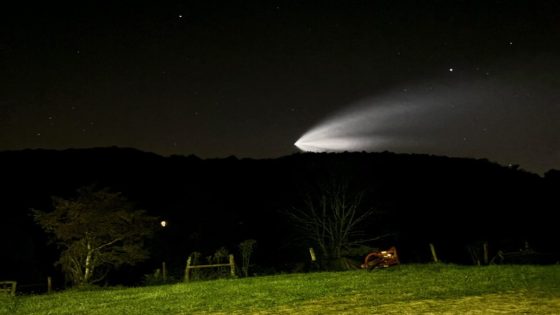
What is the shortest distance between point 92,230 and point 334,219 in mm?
14799

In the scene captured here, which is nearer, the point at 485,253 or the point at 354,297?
the point at 354,297

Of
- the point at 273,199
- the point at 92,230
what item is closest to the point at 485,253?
the point at 92,230

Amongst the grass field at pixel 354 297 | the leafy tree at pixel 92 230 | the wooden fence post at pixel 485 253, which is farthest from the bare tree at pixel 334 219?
the grass field at pixel 354 297

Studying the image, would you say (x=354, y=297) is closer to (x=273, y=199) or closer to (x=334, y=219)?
(x=334, y=219)

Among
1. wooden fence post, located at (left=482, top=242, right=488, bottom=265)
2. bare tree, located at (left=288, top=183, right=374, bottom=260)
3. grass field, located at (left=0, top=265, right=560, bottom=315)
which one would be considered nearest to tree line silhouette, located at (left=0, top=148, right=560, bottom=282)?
bare tree, located at (left=288, top=183, right=374, bottom=260)

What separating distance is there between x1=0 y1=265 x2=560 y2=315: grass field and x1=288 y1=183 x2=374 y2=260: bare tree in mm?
12846

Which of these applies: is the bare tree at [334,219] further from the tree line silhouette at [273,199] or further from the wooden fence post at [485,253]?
the wooden fence post at [485,253]

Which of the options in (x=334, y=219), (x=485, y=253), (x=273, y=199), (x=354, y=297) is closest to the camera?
(x=354, y=297)

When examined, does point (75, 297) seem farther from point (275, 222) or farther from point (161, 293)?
point (275, 222)

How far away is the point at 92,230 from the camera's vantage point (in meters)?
24.3

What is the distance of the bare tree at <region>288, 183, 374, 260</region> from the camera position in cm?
3206

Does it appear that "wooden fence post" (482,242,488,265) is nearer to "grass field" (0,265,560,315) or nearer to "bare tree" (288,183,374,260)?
"bare tree" (288,183,374,260)

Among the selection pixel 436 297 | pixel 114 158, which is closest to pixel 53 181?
pixel 114 158

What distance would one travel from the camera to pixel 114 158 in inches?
2076
